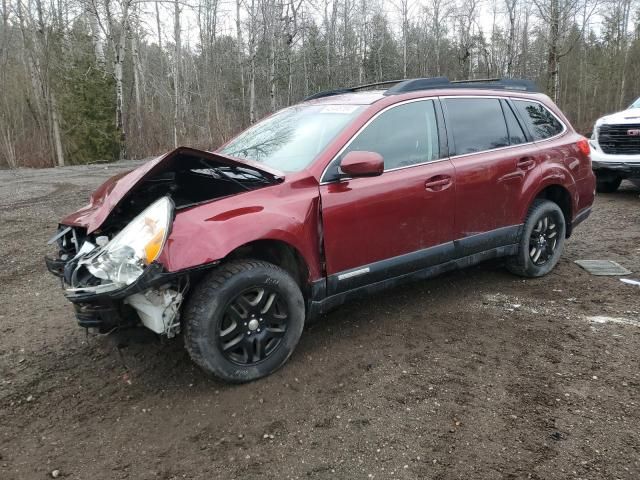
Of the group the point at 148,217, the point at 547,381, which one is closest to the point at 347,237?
the point at 148,217

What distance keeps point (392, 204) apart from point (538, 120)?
2.16 m

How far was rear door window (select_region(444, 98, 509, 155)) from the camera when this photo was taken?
4055 millimetres

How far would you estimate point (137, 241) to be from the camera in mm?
2729

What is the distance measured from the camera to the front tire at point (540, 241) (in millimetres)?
4590

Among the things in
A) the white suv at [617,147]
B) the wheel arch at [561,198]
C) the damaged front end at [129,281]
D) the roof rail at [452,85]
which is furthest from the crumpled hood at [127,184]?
the white suv at [617,147]

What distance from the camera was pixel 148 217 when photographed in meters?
2.85

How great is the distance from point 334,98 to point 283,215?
5.22 feet

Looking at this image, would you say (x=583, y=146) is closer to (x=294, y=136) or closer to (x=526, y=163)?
(x=526, y=163)

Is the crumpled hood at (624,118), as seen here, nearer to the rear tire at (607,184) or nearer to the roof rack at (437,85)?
the rear tire at (607,184)

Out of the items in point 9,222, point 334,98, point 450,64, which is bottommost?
point 9,222

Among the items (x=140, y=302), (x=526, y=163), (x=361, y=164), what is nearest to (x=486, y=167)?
(x=526, y=163)

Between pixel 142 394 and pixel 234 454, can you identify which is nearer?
pixel 234 454

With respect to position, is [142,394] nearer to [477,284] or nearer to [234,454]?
[234,454]

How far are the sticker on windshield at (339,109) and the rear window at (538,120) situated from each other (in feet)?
5.84
